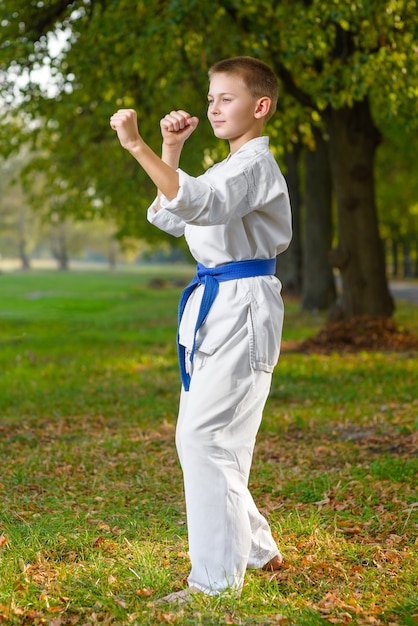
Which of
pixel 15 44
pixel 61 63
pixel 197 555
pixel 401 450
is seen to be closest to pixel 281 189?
pixel 197 555

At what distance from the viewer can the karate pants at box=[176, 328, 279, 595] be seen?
3.88m

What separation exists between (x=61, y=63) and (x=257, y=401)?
1076cm

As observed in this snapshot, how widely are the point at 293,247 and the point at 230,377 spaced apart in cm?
2196

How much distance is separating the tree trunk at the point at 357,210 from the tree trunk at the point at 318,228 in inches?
219

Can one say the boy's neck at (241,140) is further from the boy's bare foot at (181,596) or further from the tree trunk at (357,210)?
the tree trunk at (357,210)

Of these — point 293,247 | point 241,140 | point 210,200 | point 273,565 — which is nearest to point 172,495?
point 273,565

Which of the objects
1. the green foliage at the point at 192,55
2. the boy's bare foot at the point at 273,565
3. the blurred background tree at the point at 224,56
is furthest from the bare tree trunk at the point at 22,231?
the boy's bare foot at the point at 273,565

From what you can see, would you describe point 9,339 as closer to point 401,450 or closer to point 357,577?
point 401,450

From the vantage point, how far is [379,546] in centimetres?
479

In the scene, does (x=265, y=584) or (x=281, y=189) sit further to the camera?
(x=265, y=584)

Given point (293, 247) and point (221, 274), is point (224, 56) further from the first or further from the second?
point (293, 247)

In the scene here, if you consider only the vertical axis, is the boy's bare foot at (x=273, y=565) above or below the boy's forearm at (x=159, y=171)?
below

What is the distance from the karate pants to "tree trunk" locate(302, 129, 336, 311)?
16753 millimetres

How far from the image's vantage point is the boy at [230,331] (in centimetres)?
388
